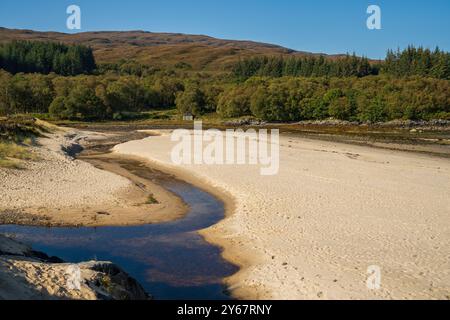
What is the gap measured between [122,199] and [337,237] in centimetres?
1162

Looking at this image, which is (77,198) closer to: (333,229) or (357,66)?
(333,229)

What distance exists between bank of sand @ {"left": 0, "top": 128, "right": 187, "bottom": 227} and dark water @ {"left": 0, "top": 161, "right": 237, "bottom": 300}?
1.00 meters

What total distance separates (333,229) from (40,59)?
157 metres

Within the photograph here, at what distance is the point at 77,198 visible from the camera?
22.9 metres

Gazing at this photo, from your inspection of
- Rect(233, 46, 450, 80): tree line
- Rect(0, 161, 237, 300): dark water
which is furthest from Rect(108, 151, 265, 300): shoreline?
Rect(233, 46, 450, 80): tree line

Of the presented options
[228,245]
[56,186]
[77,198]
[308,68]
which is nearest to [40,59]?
[308,68]

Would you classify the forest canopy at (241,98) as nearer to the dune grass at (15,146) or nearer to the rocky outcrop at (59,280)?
the dune grass at (15,146)

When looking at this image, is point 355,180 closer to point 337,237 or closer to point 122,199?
point 337,237

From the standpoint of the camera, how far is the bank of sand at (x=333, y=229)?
13091 millimetres

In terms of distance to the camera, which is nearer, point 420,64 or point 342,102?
point 342,102

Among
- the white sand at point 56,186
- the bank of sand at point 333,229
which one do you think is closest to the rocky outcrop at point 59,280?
the bank of sand at point 333,229

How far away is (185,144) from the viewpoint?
49.4m
